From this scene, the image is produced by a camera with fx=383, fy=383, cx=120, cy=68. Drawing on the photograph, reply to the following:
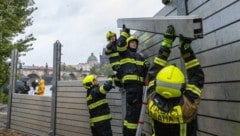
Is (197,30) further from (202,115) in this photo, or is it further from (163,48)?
(202,115)

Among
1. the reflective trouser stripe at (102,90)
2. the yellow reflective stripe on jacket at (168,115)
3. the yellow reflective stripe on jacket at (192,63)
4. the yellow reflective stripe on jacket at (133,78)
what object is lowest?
the yellow reflective stripe on jacket at (168,115)

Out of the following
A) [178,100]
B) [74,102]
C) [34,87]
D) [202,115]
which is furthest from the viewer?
[34,87]

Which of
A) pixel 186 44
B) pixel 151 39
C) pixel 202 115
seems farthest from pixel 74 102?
pixel 186 44

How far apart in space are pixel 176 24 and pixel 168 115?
41.6 inches

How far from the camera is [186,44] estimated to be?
13.5 ft

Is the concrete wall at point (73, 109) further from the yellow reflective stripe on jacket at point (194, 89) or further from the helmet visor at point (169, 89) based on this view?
the helmet visor at point (169, 89)

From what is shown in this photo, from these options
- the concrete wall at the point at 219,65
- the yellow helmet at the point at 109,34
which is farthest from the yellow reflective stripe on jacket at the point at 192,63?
the yellow helmet at the point at 109,34

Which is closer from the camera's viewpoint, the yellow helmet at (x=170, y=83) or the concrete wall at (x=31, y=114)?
the yellow helmet at (x=170, y=83)

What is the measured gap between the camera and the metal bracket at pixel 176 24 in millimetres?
3952

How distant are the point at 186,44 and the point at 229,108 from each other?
838 millimetres

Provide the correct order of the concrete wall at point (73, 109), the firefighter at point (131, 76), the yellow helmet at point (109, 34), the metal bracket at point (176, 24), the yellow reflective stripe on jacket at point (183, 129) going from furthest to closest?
1. the concrete wall at point (73, 109)
2. the yellow helmet at point (109, 34)
3. the firefighter at point (131, 76)
4. the metal bracket at point (176, 24)
5. the yellow reflective stripe on jacket at point (183, 129)

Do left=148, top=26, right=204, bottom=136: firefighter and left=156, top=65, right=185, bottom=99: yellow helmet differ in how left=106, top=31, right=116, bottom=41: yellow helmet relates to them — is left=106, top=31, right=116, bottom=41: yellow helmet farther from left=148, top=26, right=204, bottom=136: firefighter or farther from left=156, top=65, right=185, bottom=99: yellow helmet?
left=156, top=65, right=185, bottom=99: yellow helmet

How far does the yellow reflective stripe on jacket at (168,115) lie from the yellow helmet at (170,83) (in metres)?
0.15

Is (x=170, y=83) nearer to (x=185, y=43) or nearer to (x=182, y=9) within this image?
(x=185, y=43)
